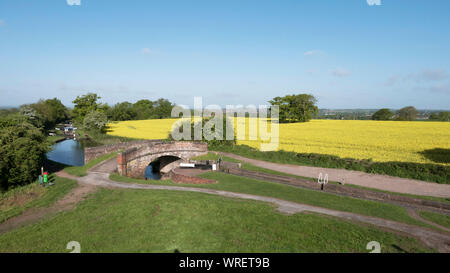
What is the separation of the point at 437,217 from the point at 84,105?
6658cm

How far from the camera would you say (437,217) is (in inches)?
495

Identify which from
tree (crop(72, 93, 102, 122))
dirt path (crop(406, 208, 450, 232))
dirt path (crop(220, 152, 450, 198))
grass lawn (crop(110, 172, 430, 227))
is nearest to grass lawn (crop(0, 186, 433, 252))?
grass lawn (crop(110, 172, 430, 227))

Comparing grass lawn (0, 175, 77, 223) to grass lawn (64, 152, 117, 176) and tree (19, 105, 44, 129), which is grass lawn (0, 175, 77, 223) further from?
tree (19, 105, 44, 129)

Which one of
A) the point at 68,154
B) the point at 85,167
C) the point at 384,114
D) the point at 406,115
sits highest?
the point at 384,114

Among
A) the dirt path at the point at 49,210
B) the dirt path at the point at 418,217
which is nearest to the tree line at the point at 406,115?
the dirt path at the point at 418,217

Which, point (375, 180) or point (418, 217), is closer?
point (418, 217)

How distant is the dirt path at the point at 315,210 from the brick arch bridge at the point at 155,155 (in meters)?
2.39

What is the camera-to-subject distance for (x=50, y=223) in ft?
37.0

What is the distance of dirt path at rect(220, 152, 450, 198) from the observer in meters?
17.8

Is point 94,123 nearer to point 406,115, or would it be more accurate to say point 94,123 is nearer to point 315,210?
point 315,210

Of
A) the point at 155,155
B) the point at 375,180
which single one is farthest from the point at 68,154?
the point at 375,180

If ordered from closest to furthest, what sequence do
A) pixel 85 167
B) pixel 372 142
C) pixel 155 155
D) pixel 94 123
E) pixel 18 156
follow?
1. pixel 18 156
2. pixel 85 167
3. pixel 155 155
4. pixel 372 142
5. pixel 94 123
